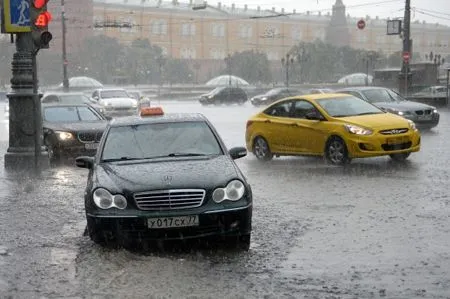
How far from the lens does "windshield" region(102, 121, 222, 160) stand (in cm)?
864

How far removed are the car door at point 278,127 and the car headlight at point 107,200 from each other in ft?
27.7

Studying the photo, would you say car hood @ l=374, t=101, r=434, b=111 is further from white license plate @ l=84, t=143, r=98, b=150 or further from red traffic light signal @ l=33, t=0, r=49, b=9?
red traffic light signal @ l=33, t=0, r=49, b=9

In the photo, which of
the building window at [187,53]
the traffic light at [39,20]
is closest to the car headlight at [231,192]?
the traffic light at [39,20]

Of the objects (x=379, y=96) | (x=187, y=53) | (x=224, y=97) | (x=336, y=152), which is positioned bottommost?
(x=224, y=97)

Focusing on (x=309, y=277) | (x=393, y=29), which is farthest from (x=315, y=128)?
(x=393, y=29)

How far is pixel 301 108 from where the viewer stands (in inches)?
615

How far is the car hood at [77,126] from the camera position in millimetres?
16673

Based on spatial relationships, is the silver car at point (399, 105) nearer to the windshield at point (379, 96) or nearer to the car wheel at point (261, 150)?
the windshield at point (379, 96)

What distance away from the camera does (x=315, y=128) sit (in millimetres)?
14945

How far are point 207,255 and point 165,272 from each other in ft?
2.51

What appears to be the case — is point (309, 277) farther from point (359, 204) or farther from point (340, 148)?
point (340, 148)

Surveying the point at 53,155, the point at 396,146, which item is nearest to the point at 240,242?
the point at 396,146

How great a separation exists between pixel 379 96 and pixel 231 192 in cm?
1719

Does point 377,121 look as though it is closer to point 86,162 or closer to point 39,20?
point 39,20
